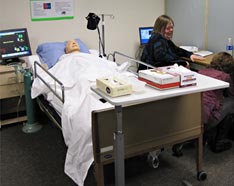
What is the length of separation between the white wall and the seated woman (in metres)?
1.69

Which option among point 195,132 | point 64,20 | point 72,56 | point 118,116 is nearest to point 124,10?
point 64,20

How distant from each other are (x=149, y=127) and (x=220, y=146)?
1055mm

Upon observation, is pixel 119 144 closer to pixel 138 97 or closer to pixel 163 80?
pixel 138 97

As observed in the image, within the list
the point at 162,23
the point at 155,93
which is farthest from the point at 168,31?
the point at 155,93

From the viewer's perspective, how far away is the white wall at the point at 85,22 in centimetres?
357

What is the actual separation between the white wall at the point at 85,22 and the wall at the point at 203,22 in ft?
1.15

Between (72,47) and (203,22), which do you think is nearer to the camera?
(72,47)

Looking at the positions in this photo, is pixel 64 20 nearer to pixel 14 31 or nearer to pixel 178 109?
pixel 14 31

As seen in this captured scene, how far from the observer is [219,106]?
2.74 m

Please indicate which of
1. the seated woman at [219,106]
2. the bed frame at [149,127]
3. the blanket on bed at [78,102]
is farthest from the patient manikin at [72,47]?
the bed frame at [149,127]

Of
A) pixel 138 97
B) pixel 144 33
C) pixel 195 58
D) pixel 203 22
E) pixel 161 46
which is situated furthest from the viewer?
pixel 144 33

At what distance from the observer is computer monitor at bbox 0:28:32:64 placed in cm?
337

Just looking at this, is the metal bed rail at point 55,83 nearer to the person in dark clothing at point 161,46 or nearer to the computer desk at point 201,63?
the person in dark clothing at point 161,46

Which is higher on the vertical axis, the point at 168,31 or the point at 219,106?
the point at 168,31
